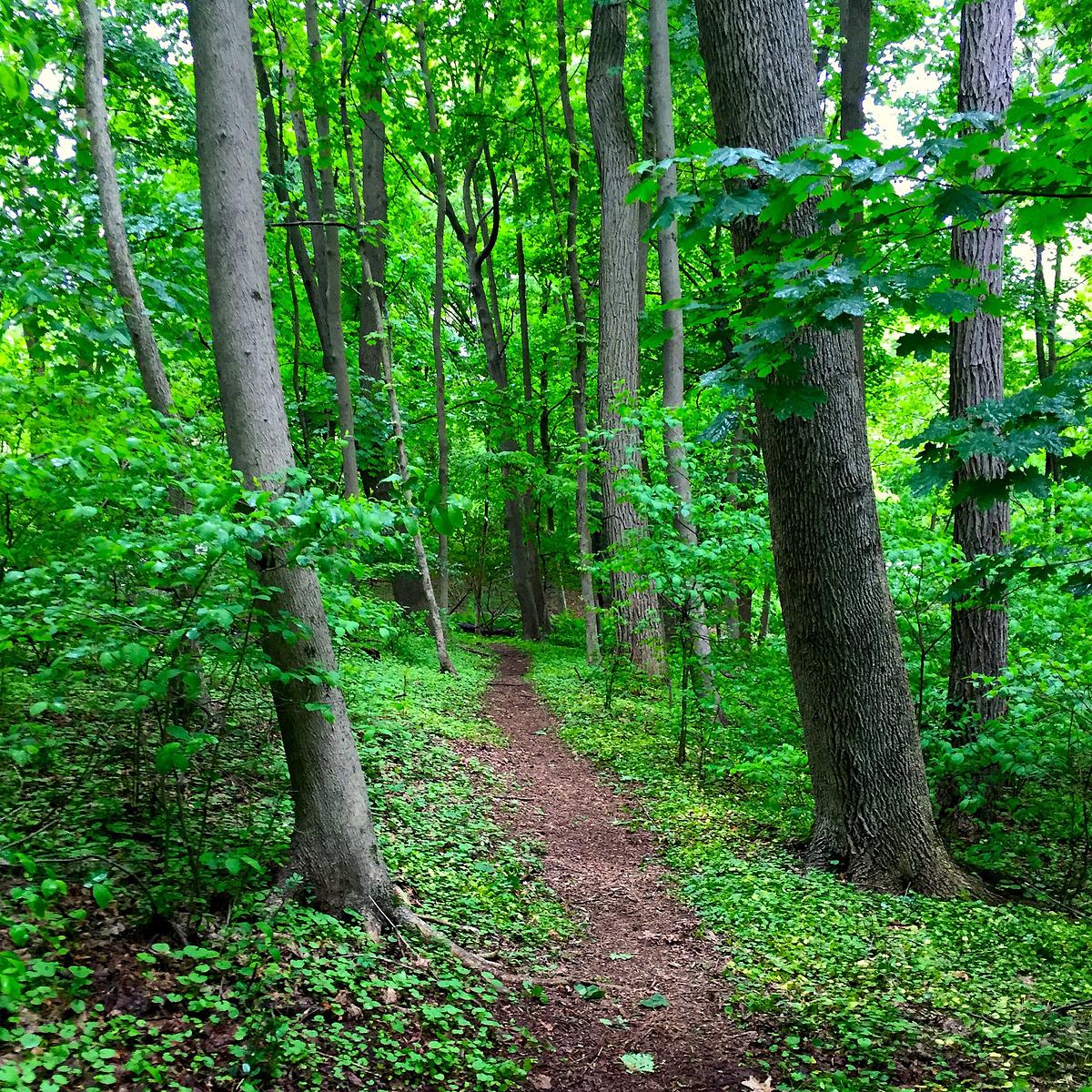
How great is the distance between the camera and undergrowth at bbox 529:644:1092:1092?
114 inches

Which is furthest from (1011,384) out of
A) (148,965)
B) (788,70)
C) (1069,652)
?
(148,965)

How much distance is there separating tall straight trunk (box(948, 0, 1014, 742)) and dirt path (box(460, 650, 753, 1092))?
274 cm

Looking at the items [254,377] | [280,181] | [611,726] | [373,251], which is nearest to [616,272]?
[280,181]

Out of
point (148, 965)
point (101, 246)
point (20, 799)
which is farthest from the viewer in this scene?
point (101, 246)

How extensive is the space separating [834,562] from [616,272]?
25.5 ft

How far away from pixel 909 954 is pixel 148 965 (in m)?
3.64

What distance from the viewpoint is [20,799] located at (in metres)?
3.19

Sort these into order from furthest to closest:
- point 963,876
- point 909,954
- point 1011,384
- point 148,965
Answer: point 1011,384
point 963,876
point 909,954
point 148,965

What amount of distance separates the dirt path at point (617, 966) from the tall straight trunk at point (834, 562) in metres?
1.34

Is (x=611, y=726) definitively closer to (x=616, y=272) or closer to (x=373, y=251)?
(x=616, y=272)

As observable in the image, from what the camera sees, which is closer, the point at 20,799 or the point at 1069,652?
the point at 20,799

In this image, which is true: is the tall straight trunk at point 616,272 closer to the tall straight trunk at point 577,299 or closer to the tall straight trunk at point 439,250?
the tall straight trunk at point 577,299

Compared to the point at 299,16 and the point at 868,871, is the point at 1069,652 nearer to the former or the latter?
the point at 868,871

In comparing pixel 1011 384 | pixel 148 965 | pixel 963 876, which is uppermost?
pixel 1011 384
